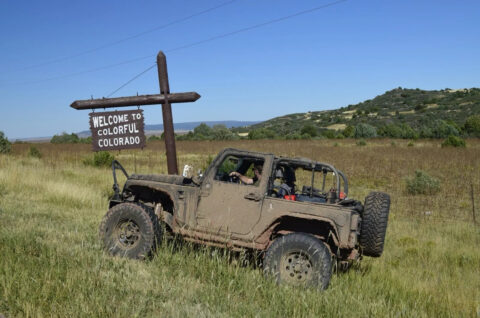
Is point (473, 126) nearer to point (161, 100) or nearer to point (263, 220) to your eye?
point (161, 100)

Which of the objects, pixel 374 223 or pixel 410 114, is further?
pixel 410 114

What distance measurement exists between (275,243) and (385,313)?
156cm

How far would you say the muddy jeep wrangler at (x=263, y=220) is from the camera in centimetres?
546

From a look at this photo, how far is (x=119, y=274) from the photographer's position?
199 inches

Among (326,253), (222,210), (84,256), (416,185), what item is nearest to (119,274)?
(84,256)

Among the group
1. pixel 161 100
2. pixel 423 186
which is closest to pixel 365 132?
pixel 423 186

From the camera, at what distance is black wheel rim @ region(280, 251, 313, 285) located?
213 inches

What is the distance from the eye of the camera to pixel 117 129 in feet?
33.3

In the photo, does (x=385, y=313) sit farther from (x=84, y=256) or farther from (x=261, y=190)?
(x=84, y=256)

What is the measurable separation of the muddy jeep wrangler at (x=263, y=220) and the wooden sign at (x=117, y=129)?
12.4 feet

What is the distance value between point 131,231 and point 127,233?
6 centimetres

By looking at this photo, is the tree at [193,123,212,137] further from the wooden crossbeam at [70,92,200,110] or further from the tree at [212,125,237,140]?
the wooden crossbeam at [70,92,200,110]

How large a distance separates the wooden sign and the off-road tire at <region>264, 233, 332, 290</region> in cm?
567

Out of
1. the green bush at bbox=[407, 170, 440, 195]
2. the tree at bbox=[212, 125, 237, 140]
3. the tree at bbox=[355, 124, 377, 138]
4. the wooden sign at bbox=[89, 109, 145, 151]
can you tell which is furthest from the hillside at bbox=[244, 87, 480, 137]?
the wooden sign at bbox=[89, 109, 145, 151]
